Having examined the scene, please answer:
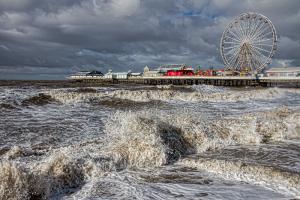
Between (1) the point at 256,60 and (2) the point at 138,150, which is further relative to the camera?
(1) the point at 256,60

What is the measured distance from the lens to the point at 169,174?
8336 mm

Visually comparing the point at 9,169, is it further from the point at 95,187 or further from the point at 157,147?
the point at 157,147

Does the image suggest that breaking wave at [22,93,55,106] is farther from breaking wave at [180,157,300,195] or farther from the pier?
the pier

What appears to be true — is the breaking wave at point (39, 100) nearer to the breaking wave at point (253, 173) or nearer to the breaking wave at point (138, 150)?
the breaking wave at point (138, 150)

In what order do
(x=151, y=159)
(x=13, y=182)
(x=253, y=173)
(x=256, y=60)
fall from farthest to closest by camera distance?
(x=256, y=60) → (x=151, y=159) → (x=253, y=173) → (x=13, y=182)

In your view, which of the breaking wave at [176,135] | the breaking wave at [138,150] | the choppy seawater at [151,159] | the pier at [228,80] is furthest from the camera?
the pier at [228,80]

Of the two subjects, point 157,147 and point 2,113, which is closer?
point 157,147

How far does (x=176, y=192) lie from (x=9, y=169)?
329 cm

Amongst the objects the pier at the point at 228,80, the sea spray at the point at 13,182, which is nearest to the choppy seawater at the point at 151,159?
the sea spray at the point at 13,182

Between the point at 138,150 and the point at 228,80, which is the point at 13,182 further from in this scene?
the point at 228,80

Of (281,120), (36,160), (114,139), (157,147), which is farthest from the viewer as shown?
(281,120)

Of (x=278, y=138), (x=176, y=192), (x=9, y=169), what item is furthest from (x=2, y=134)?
(x=278, y=138)

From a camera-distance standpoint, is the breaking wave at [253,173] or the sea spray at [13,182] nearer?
the sea spray at [13,182]

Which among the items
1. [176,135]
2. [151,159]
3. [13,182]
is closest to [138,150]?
[151,159]
